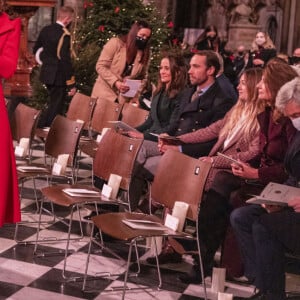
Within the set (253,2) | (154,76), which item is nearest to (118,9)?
(154,76)

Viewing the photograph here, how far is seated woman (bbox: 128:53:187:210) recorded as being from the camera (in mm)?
7496

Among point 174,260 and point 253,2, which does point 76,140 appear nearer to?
point 174,260

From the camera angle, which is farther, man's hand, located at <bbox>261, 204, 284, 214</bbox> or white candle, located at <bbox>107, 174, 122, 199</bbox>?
white candle, located at <bbox>107, 174, 122, 199</bbox>

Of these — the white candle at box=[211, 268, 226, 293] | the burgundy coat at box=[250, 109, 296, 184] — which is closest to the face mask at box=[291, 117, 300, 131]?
the burgundy coat at box=[250, 109, 296, 184]

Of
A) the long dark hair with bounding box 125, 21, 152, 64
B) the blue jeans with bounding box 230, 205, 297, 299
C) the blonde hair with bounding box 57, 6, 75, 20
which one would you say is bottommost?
the blue jeans with bounding box 230, 205, 297, 299

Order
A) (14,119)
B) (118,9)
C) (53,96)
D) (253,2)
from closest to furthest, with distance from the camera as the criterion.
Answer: (14,119) → (53,96) → (118,9) → (253,2)

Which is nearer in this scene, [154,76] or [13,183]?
[13,183]

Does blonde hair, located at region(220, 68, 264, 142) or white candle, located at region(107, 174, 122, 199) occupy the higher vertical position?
blonde hair, located at region(220, 68, 264, 142)

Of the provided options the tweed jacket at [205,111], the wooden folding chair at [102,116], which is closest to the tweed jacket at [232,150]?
the tweed jacket at [205,111]

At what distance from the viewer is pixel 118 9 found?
13109 mm

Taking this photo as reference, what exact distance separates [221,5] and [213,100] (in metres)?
16.9

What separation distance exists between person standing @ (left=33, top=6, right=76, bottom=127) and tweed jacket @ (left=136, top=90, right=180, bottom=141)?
3.73 meters

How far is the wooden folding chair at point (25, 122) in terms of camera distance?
7.61 meters

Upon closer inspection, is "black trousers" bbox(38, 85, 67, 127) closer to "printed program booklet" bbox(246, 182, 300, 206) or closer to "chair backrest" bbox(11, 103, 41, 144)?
"chair backrest" bbox(11, 103, 41, 144)
